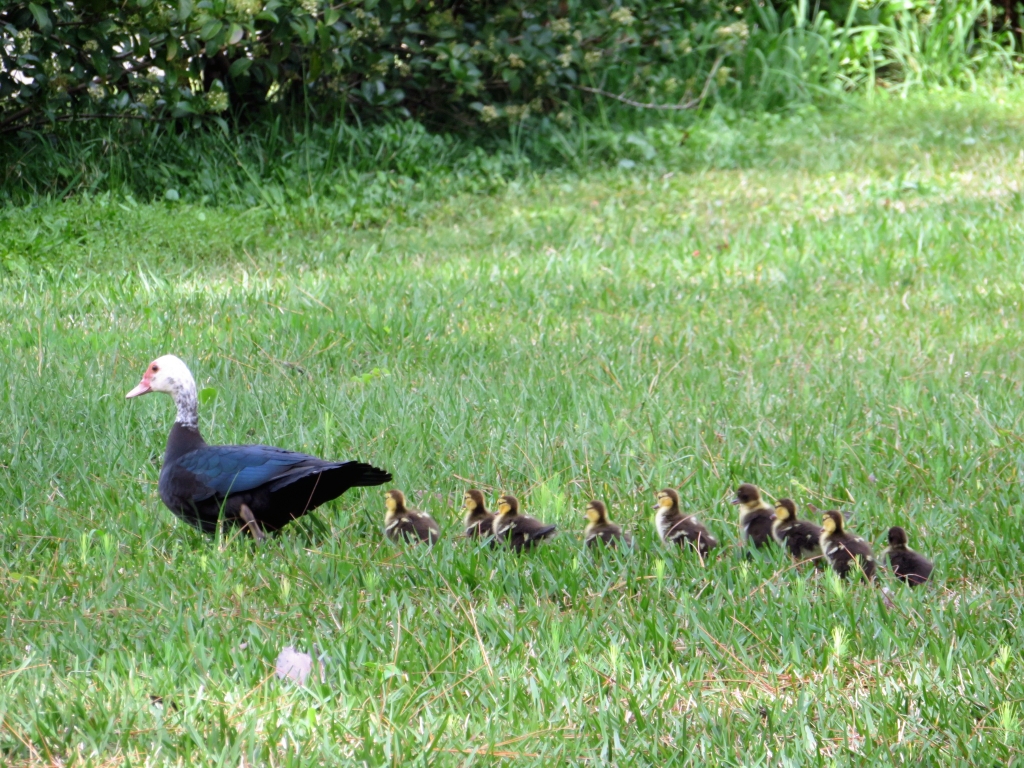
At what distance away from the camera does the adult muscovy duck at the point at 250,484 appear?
4.03m

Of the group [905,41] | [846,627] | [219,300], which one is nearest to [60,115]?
[219,300]

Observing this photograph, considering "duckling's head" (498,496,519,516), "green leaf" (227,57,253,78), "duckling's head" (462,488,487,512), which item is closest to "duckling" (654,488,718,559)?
"duckling's head" (498,496,519,516)

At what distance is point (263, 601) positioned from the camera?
376 cm

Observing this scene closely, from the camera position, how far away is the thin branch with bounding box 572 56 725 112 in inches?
446

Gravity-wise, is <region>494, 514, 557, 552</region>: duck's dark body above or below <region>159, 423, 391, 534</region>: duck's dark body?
below

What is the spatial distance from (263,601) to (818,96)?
1094cm

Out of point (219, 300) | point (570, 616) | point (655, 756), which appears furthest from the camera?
point (219, 300)

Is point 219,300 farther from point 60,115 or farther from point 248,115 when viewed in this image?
point 248,115

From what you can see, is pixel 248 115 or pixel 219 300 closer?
pixel 219 300

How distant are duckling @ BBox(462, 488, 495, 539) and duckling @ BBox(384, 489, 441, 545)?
4.6 inches

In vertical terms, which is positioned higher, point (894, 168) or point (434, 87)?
point (434, 87)

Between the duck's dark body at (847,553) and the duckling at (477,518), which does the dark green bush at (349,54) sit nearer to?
the duckling at (477,518)

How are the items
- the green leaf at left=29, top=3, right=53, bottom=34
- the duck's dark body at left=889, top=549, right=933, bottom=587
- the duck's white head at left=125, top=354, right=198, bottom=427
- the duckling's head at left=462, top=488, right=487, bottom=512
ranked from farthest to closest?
the green leaf at left=29, top=3, right=53, bottom=34 < the duck's white head at left=125, top=354, right=198, bottom=427 < the duckling's head at left=462, top=488, right=487, bottom=512 < the duck's dark body at left=889, top=549, right=933, bottom=587

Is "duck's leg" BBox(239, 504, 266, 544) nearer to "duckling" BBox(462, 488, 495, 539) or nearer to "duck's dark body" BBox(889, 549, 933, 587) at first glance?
"duckling" BBox(462, 488, 495, 539)
